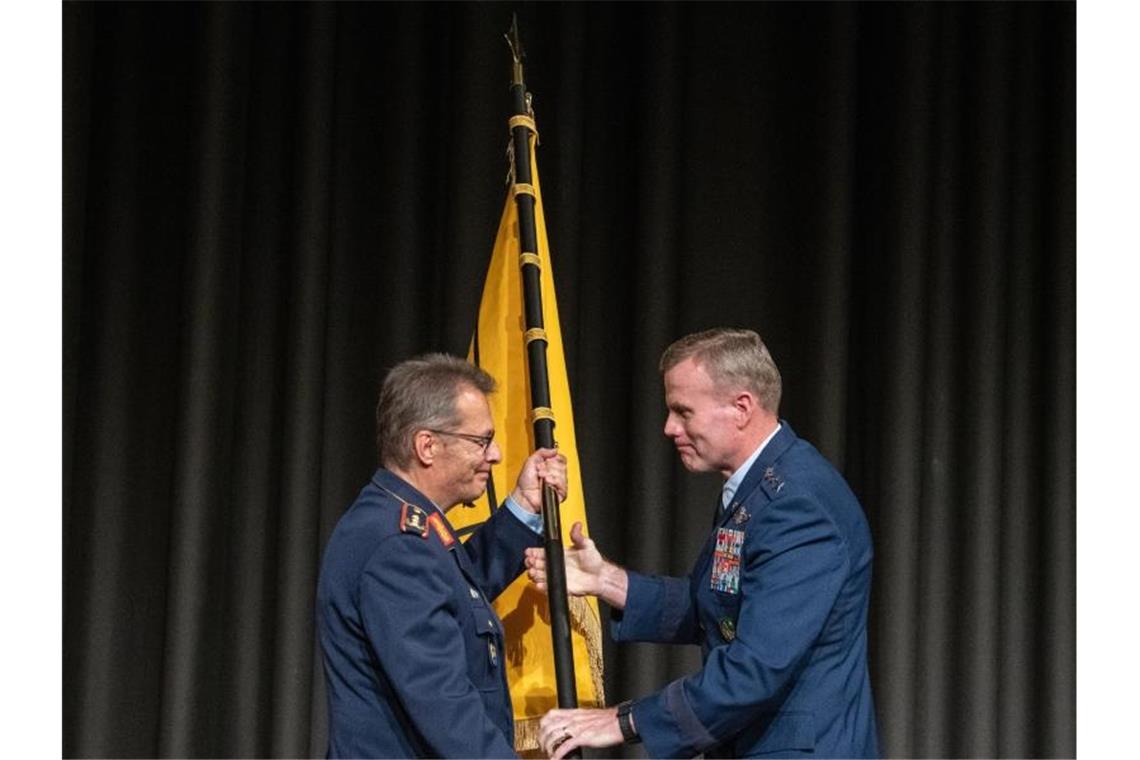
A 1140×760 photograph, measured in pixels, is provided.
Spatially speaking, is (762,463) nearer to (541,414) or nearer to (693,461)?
(693,461)

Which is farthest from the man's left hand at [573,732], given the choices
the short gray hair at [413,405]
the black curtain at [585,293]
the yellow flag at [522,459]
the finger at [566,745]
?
the black curtain at [585,293]

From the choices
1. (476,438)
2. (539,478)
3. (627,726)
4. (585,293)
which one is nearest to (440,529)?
(476,438)

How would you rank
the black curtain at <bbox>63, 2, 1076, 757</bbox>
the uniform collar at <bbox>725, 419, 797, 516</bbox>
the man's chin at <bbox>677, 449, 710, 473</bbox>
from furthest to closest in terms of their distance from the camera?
1. the black curtain at <bbox>63, 2, 1076, 757</bbox>
2. the man's chin at <bbox>677, 449, 710, 473</bbox>
3. the uniform collar at <bbox>725, 419, 797, 516</bbox>

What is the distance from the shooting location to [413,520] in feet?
8.90

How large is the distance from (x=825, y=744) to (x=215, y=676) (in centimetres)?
229

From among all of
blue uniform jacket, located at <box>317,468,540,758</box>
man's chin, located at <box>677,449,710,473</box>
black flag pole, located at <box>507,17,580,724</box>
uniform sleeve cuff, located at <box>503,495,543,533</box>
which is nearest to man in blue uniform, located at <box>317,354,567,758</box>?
blue uniform jacket, located at <box>317,468,540,758</box>

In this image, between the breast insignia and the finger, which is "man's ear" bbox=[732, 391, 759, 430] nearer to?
the breast insignia

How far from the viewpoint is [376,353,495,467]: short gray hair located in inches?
111

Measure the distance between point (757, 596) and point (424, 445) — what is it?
0.66 m

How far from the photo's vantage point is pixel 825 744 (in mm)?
2840

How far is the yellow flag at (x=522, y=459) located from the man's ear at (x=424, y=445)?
1.91 feet

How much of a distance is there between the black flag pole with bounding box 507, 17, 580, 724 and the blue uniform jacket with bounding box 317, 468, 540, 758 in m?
0.19

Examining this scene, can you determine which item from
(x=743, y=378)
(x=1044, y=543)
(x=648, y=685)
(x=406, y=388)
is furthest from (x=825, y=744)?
(x=1044, y=543)

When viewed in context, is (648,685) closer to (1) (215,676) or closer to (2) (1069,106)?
(1) (215,676)
